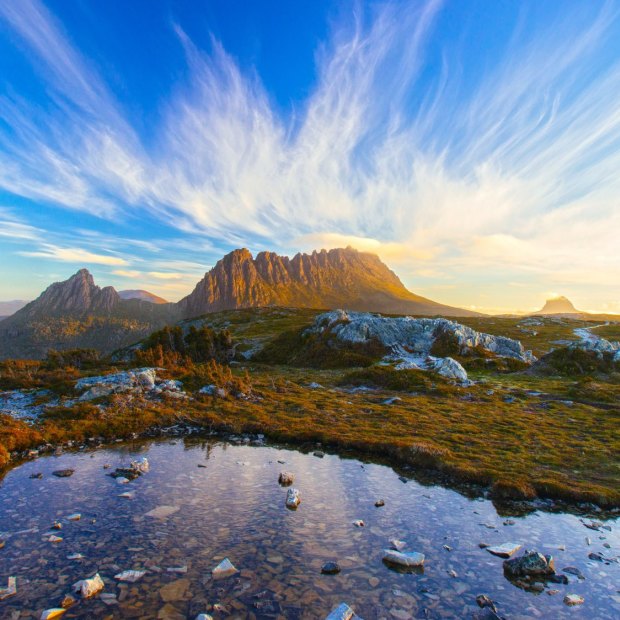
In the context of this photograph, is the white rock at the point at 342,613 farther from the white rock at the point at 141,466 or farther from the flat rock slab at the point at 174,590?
the white rock at the point at 141,466

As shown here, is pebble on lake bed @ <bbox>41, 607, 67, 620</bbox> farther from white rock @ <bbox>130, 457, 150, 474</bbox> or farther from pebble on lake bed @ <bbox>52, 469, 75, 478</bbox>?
pebble on lake bed @ <bbox>52, 469, 75, 478</bbox>

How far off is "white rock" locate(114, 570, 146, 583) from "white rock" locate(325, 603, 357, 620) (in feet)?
16.2

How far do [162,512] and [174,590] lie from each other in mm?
4194

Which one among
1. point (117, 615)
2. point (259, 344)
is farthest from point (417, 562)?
point (259, 344)

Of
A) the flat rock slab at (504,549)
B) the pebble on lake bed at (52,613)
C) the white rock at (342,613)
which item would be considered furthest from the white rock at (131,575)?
the flat rock slab at (504,549)

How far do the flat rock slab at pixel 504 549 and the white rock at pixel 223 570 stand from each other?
7713 mm

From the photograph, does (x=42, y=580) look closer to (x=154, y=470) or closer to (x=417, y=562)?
(x=154, y=470)

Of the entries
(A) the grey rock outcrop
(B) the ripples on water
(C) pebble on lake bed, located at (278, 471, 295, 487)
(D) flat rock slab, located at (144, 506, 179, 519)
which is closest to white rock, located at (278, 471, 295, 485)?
(C) pebble on lake bed, located at (278, 471, 295, 487)

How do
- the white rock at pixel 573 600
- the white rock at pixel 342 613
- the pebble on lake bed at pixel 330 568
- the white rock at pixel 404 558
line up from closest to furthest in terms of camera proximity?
1. the white rock at pixel 342 613
2. the white rock at pixel 573 600
3. the pebble on lake bed at pixel 330 568
4. the white rock at pixel 404 558

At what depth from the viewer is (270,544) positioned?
11.1 metres

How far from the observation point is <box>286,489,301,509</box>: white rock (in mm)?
13713

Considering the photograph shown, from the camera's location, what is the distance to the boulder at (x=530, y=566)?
33.2ft

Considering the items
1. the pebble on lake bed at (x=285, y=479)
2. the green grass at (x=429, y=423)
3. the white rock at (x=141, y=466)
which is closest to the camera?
the pebble on lake bed at (x=285, y=479)

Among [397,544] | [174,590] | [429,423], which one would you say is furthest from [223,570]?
[429,423]
